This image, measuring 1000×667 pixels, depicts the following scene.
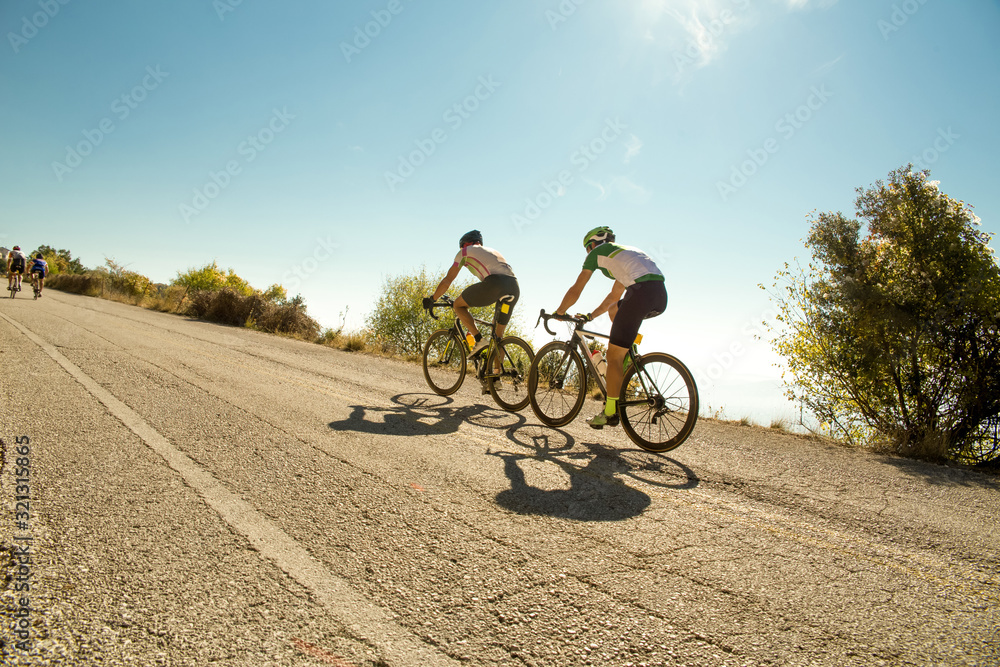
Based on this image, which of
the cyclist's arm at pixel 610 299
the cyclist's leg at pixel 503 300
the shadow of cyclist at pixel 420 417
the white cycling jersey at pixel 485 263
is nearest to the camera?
the shadow of cyclist at pixel 420 417

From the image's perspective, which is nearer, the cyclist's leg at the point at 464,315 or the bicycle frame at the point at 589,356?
the bicycle frame at the point at 589,356

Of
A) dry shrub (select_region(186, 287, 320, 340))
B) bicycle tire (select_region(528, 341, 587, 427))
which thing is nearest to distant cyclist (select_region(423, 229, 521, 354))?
bicycle tire (select_region(528, 341, 587, 427))

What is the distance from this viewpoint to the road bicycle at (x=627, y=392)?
14.8 feet

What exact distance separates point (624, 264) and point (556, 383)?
1.61 meters

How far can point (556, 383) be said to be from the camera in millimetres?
5555

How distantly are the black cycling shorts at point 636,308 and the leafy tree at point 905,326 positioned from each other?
371 cm

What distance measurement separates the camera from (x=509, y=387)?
6332 millimetres

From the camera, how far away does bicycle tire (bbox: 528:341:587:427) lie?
5.31 m

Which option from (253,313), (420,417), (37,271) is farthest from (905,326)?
(37,271)

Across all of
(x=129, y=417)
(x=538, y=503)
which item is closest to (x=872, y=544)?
(x=538, y=503)

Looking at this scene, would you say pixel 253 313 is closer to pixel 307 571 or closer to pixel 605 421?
pixel 605 421

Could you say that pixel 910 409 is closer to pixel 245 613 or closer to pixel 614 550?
pixel 614 550

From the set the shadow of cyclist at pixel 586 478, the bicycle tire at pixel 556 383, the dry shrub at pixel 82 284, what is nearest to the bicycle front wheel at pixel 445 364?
the bicycle tire at pixel 556 383

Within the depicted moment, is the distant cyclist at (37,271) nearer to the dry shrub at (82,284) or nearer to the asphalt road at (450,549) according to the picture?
the dry shrub at (82,284)
